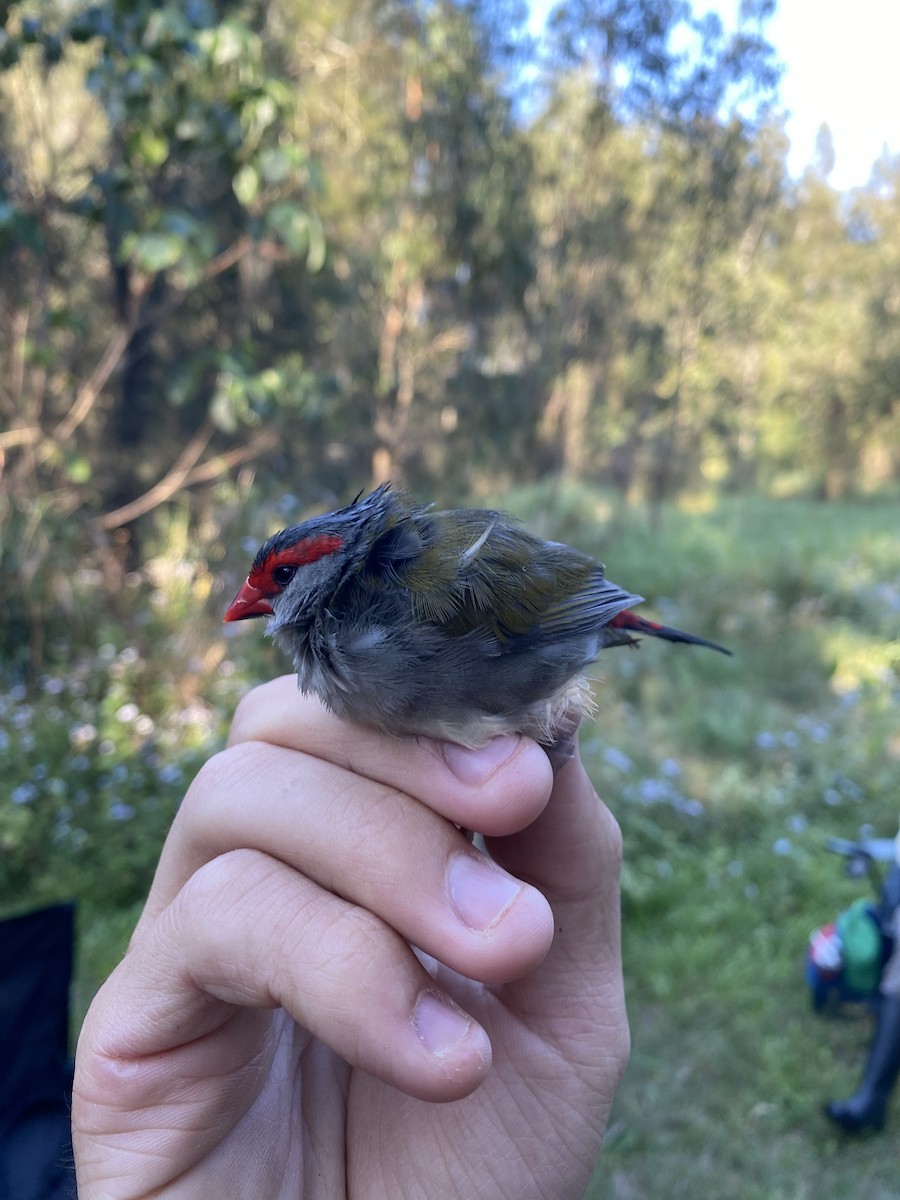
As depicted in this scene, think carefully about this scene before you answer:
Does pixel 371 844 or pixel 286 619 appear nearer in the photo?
pixel 371 844

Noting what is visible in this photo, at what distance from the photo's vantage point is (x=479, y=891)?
3.72ft

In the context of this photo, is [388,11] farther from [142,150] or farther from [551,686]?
[551,686]

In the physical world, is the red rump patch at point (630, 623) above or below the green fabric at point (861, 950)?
above

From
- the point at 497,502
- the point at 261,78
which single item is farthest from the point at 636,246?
the point at 261,78

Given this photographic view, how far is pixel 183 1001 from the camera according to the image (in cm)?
111

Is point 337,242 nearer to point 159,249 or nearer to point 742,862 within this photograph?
point 159,249

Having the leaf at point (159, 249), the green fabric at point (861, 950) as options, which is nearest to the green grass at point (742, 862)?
the green fabric at point (861, 950)

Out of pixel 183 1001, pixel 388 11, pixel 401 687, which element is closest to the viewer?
pixel 183 1001

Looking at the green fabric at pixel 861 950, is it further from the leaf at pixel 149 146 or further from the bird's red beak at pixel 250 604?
the leaf at pixel 149 146

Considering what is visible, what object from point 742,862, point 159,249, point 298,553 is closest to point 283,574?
point 298,553

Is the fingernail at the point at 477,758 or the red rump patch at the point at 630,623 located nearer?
the fingernail at the point at 477,758

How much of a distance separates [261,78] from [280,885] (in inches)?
135

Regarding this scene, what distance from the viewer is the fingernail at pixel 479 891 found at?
1.12 meters

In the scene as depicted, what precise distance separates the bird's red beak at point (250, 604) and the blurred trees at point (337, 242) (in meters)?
2.12
